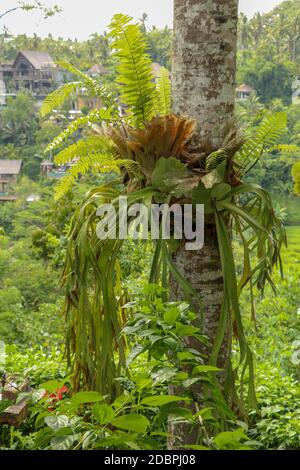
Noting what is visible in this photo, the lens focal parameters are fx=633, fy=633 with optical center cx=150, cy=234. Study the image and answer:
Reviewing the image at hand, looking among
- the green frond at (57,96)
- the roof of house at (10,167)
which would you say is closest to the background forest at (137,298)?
the green frond at (57,96)

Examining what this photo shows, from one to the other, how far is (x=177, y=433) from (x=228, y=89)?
89 cm

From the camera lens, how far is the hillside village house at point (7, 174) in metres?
17.9

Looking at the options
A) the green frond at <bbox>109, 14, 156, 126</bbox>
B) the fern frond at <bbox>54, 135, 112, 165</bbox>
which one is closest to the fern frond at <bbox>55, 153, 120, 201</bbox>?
the fern frond at <bbox>54, 135, 112, 165</bbox>

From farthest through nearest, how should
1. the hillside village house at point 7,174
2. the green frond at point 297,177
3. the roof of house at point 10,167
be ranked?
the roof of house at point 10,167
the hillside village house at point 7,174
the green frond at point 297,177

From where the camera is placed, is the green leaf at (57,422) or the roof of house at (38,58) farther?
the roof of house at (38,58)

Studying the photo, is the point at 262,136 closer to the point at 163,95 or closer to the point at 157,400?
the point at 163,95

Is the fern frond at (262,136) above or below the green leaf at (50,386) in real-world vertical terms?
above

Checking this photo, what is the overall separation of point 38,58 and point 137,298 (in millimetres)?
23135

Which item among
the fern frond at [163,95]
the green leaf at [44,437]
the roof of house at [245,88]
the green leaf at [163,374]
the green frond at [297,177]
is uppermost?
the roof of house at [245,88]

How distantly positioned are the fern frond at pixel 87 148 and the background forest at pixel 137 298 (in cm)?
24

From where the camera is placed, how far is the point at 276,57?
22.9 m

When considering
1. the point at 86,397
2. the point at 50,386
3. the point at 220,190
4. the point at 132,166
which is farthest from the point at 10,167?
the point at 86,397

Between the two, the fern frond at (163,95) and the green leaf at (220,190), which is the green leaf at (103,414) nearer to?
the green leaf at (220,190)
